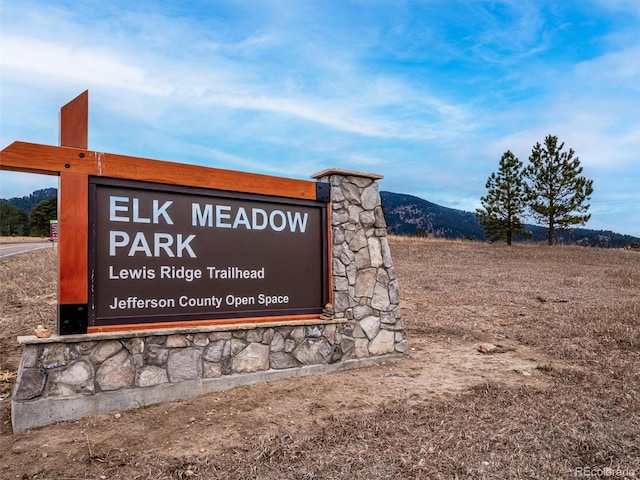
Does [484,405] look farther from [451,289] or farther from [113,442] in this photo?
[451,289]

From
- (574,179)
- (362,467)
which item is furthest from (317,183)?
(574,179)

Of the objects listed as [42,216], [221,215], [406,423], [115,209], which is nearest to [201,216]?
[221,215]

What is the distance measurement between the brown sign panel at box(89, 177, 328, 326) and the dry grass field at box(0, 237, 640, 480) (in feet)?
2.98


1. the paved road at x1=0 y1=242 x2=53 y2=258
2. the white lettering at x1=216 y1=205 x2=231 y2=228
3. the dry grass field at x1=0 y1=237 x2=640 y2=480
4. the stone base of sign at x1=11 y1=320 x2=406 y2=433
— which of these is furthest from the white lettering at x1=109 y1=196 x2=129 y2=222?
the paved road at x1=0 y1=242 x2=53 y2=258

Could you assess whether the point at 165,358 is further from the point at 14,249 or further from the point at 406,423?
the point at 14,249

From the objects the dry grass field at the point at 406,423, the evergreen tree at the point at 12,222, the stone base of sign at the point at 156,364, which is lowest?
the dry grass field at the point at 406,423

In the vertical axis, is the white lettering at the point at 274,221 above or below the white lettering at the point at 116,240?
above

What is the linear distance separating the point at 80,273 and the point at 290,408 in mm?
2286

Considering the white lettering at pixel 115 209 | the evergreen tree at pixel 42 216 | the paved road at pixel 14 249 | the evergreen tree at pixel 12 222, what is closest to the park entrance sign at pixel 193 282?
the white lettering at pixel 115 209

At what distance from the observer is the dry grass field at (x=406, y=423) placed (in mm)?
3291

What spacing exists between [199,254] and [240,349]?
1.10 m

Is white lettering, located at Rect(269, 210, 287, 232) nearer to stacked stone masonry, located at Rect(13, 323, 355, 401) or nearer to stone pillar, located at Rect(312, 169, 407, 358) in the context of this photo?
stone pillar, located at Rect(312, 169, 407, 358)

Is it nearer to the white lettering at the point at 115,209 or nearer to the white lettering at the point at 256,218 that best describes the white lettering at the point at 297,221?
the white lettering at the point at 256,218

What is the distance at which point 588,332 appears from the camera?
7.62 m
